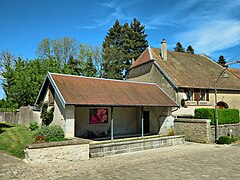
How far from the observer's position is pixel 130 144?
588 inches

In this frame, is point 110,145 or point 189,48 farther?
point 189,48

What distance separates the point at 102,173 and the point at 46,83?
36.9ft

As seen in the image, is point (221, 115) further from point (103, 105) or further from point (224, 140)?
point (103, 105)

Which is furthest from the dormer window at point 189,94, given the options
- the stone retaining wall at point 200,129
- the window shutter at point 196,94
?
the stone retaining wall at point 200,129

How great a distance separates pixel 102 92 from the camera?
58.0 feet

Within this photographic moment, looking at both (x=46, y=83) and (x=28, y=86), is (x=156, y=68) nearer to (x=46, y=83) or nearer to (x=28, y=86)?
(x=46, y=83)

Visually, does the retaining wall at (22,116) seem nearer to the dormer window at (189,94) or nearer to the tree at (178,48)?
the dormer window at (189,94)

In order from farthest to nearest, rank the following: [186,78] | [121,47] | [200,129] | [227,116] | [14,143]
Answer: [121,47]
[186,78]
[227,116]
[200,129]
[14,143]

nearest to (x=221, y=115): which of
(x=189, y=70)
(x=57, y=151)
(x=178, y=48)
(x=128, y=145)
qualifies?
(x=189, y=70)

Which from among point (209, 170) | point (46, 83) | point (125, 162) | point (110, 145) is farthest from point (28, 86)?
point (209, 170)

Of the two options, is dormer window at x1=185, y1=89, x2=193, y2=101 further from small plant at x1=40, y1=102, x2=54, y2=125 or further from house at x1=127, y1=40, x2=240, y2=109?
small plant at x1=40, y1=102, x2=54, y2=125

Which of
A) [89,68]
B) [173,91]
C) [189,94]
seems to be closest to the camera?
[173,91]

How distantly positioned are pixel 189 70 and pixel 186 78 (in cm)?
276

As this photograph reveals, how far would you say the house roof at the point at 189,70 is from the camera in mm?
23375
